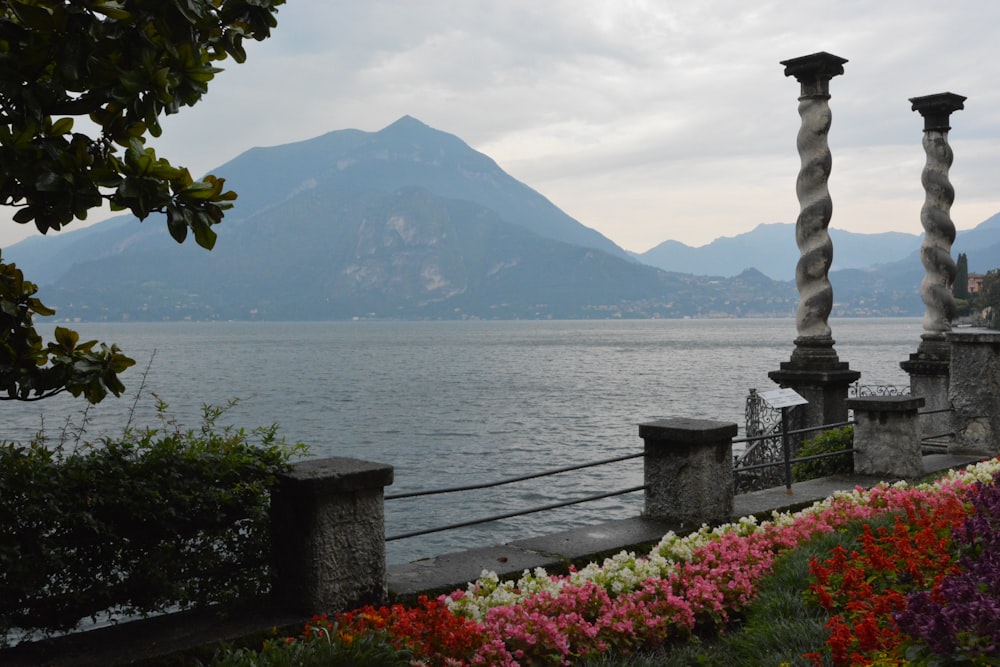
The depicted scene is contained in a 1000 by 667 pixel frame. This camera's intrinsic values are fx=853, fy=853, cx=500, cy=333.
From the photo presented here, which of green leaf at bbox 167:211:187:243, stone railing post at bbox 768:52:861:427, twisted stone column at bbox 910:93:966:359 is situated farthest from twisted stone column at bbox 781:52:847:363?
green leaf at bbox 167:211:187:243

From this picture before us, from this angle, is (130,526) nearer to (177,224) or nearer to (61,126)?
(177,224)

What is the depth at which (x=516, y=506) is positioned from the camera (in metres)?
25.0

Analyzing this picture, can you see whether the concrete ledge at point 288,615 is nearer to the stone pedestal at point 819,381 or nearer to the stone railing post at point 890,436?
the stone railing post at point 890,436

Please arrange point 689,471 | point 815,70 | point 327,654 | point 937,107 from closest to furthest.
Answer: point 327,654 < point 689,471 < point 815,70 < point 937,107

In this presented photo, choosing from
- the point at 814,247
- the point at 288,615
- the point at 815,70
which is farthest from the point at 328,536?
the point at 815,70

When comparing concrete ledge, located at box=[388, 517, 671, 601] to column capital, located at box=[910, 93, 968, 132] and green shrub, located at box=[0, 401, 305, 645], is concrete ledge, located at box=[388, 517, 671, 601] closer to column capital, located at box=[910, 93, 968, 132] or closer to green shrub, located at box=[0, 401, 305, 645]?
green shrub, located at box=[0, 401, 305, 645]

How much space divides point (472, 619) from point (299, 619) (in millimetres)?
1068

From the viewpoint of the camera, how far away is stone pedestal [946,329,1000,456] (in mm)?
12086

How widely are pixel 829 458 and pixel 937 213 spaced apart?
295 inches

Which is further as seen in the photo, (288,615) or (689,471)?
(689,471)

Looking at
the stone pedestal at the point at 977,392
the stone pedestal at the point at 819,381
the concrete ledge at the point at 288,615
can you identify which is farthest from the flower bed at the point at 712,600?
the stone pedestal at the point at 819,381

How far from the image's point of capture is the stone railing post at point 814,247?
44.4ft

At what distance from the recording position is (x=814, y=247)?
1387 centimetres

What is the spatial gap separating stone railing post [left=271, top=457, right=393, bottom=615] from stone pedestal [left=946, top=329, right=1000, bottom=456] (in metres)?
9.98
